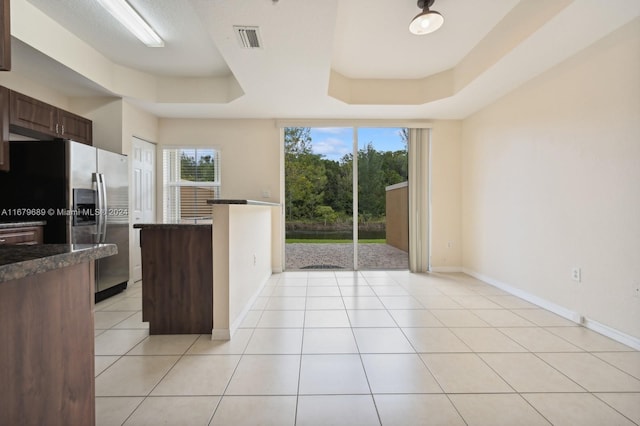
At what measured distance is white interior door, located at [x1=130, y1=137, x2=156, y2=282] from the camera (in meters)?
3.95

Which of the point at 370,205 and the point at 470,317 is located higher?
the point at 370,205

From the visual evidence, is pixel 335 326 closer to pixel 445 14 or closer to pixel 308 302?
pixel 308 302

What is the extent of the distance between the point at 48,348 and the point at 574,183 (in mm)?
3673

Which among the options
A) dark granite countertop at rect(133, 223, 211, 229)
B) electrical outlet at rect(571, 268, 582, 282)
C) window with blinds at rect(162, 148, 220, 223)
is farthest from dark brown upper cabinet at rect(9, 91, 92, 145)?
electrical outlet at rect(571, 268, 582, 282)

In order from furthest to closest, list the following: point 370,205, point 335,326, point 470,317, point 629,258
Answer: point 370,205 → point 470,317 → point 335,326 → point 629,258

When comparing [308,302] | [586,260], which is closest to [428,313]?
[308,302]

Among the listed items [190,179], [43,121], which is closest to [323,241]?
[190,179]

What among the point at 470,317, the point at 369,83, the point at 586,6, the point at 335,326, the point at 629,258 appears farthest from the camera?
the point at 369,83

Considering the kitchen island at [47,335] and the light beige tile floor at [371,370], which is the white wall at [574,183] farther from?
the kitchen island at [47,335]

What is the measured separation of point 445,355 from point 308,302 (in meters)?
1.52

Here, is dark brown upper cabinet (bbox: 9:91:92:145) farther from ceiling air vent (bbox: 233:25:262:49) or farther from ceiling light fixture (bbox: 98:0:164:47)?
ceiling air vent (bbox: 233:25:262:49)

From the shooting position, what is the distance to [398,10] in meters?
2.59

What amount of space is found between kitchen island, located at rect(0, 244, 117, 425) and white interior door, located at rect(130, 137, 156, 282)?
3.45 m

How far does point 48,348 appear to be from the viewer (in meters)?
0.78
